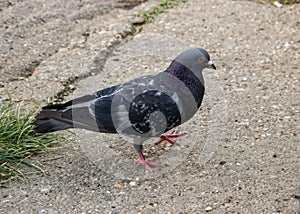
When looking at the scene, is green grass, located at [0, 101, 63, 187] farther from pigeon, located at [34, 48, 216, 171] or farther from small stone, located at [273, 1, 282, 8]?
small stone, located at [273, 1, 282, 8]

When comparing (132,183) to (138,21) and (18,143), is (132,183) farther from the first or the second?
(138,21)

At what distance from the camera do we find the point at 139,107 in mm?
4473

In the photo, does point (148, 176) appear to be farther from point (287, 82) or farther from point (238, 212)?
point (287, 82)

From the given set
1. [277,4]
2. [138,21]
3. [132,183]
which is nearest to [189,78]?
[132,183]

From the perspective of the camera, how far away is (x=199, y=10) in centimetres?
749

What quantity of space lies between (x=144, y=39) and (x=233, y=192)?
303cm

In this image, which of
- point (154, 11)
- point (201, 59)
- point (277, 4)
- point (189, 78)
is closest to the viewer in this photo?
point (189, 78)

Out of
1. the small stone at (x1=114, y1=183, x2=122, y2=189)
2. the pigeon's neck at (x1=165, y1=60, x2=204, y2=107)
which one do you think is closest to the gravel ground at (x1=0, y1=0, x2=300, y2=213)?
the small stone at (x1=114, y1=183, x2=122, y2=189)

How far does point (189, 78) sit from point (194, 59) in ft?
0.64

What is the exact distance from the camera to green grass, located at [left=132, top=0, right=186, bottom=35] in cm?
710

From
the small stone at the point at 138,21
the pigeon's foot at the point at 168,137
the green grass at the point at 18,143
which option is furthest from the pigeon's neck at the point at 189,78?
the small stone at the point at 138,21

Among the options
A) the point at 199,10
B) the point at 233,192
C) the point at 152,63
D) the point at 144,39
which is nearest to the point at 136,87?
the point at 233,192

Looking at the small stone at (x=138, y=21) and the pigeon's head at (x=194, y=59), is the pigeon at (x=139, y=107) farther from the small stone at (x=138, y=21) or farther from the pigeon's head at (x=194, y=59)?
the small stone at (x=138, y=21)

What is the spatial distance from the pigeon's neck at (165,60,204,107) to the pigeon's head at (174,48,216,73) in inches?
1.4
